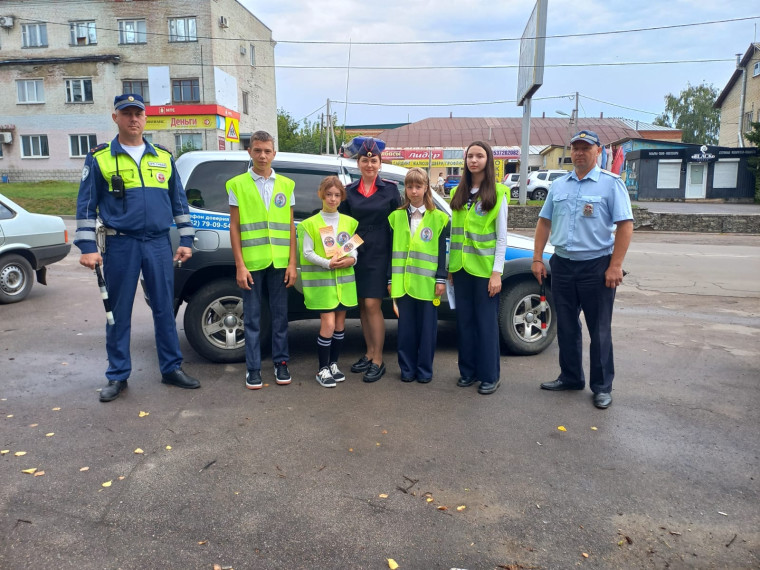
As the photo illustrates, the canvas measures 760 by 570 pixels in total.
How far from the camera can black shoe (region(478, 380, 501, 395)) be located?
15.9 feet

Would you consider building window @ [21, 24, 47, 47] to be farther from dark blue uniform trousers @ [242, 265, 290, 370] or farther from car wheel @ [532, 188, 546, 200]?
dark blue uniform trousers @ [242, 265, 290, 370]

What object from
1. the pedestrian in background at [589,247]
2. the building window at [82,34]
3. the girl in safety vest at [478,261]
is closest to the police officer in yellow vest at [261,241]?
the girl in safety vest at [478,261]

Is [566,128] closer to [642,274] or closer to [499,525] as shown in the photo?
[642,274]

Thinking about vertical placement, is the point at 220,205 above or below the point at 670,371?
above

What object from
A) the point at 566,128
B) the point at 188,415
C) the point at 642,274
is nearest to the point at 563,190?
the point at 188,415

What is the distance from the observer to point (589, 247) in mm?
4523

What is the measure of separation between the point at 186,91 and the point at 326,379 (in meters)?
34.2

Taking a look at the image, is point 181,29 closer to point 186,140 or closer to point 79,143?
point 186,140

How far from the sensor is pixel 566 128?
64.9m

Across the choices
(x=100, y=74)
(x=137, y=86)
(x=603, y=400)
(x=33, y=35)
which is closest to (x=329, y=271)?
(x=603, y=400)

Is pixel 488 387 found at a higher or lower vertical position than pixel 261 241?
lower

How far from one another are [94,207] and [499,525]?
3596 millimetres

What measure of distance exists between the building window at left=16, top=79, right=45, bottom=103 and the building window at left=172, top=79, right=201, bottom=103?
817cm

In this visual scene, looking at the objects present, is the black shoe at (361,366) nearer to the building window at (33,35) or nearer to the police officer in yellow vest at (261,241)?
the police officer in yellow vest at (261,241)
